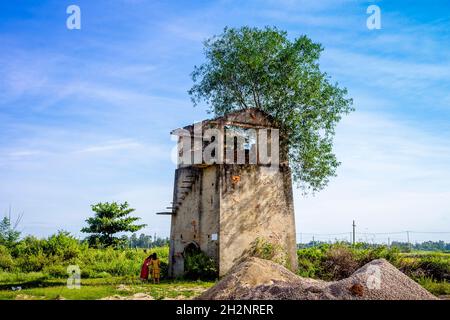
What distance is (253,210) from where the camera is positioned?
20875mm

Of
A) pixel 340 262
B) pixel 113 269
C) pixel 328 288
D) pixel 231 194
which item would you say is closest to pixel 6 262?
pixel 113 269

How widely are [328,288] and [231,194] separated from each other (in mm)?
11082

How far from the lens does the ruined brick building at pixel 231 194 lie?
20266 millimetres

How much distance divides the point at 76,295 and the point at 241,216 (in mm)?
8438

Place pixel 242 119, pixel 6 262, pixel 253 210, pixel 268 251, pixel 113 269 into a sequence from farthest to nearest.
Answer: pixel 6 262
pixel 113 269
pixel 242 119
pixel 253 210
pixel 268 251

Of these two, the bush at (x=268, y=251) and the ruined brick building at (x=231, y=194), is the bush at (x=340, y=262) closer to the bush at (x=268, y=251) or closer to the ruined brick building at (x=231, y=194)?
the ruined brick building at (x=231, y=194)

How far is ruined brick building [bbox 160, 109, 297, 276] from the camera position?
66.5ft

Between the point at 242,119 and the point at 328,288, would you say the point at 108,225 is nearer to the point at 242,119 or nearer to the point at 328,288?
the point at 242,119

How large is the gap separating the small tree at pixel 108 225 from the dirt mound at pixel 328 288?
72.3ft

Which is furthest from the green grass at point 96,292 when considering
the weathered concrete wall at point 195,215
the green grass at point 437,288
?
the green grass at point 437,288

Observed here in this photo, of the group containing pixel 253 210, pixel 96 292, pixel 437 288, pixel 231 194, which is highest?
pixel 231 194

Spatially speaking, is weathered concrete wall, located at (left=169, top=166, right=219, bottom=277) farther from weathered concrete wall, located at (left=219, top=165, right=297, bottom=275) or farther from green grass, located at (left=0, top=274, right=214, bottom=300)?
green grass, located at (left=0, top=274, right=214, bottom=300)

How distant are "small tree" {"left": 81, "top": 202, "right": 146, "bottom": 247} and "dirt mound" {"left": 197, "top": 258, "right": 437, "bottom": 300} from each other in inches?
868
